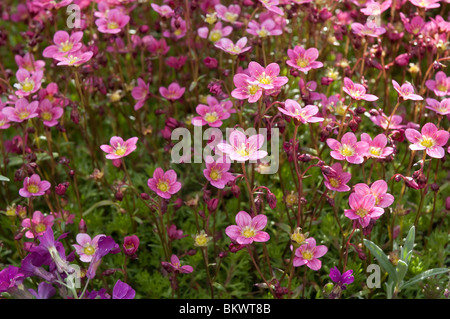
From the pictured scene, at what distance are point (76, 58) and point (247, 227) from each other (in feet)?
3.74

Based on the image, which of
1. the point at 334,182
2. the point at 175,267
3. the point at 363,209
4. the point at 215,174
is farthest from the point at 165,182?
the point at 363,209

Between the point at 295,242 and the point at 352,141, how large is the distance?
1.54 ft

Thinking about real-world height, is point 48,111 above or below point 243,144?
below

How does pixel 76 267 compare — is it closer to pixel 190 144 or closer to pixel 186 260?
pixel 186 260

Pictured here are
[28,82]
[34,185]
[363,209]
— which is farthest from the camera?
[28,82]

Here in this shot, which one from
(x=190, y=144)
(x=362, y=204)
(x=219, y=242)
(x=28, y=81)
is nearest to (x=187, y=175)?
(x=190, y=144)

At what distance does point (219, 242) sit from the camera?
2713 millimetres

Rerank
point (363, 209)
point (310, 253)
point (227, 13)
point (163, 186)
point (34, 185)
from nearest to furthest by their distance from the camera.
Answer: point (363, 209) → point (310, 253) → point (163, 186) → point (34, 185) → point (227, 13)

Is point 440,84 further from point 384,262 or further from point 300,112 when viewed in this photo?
point 384,262

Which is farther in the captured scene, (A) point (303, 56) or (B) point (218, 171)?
(A) point (303, 56)

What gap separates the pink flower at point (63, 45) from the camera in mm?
2543

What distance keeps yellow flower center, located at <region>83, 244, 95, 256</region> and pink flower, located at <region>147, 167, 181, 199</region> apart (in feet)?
1.18

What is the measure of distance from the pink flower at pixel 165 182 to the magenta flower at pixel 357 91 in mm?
799

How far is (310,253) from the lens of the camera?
214 centimetres
